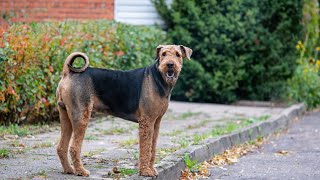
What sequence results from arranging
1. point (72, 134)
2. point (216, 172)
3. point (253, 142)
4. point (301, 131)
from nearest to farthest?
point (72, 134)
point (216, 172)
point (253, 142)
point (301, 131)

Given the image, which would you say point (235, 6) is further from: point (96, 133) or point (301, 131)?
point (96, 133)

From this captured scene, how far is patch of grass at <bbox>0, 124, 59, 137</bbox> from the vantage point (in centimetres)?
984

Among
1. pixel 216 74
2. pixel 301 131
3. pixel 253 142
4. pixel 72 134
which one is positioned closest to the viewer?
pixel 72 134

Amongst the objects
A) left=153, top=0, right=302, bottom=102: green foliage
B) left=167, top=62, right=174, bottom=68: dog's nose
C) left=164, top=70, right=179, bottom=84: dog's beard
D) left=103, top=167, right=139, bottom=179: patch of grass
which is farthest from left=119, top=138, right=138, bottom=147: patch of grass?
left=153, top=0, right=302, bottom=102: green foliage

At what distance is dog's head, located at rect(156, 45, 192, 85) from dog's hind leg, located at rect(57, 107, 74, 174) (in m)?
1.05

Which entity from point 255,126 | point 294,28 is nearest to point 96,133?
point 255,126

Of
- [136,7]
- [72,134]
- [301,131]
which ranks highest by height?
[136,7]

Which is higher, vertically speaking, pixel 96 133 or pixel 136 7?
pixel 136 7

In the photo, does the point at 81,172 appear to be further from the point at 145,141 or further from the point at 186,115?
the point at 186,115

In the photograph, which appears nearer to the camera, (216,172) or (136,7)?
(216,172)

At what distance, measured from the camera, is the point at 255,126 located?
40.9ft

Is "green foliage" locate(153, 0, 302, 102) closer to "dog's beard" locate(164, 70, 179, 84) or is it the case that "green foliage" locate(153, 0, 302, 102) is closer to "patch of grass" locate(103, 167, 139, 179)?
"patch of grass" locate(103, 167, 139, 179)

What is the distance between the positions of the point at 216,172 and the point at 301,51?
10870mm

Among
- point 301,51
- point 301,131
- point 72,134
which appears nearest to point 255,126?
point 301,131
